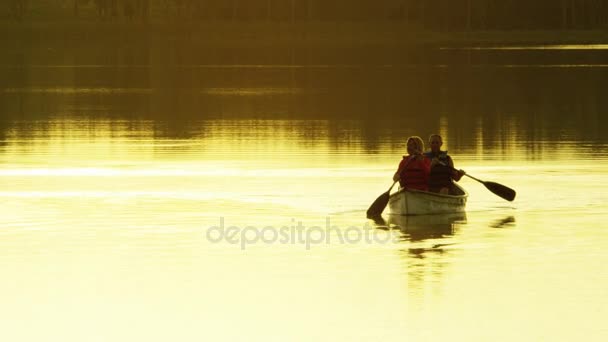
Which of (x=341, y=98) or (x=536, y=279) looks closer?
(x=536, y=279)

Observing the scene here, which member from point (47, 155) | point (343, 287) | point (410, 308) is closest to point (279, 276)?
point (343, 287)

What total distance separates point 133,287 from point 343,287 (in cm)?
209

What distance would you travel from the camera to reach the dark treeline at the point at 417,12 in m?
171

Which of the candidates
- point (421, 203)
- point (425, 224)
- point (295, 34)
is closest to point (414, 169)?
point (421, 203)

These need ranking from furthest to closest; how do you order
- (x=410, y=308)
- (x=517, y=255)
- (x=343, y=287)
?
(x=517, y=255), (x=343, y=287), (x=410, y=308)

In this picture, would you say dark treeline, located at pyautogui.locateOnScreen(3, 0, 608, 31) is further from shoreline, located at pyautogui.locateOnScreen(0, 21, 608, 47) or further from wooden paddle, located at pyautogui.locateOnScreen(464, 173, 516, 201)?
wooden paddle, located at pyautogui.locateOnScreen(464, 173, 516, 201)

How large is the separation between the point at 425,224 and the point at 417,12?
159 meters

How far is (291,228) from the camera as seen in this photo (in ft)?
74.4

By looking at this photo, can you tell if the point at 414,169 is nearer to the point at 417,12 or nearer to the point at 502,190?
the point at 502,190

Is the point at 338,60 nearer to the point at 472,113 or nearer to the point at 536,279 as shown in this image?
the point at 472,113

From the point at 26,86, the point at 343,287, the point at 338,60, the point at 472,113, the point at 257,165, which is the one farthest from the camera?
the point at 338,60

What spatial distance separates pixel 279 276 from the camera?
60.8ft

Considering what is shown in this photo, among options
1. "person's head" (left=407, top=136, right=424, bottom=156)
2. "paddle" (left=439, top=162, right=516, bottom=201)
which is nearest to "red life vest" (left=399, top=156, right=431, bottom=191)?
"person's head" (left=407, top=136, right=424, bottom=156)

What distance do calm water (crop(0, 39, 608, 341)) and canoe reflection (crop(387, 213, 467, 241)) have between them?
0.05 meters
